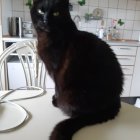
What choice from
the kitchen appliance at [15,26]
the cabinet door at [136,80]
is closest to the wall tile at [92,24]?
the cabinet door at [136,80]

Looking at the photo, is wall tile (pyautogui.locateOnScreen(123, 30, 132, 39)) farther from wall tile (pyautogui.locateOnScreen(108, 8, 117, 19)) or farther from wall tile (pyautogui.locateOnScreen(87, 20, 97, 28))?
wall tile (pyautogui.locateOnScreen(87, 20, 97, 28))

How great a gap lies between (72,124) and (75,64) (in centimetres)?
20

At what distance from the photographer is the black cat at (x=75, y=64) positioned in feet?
2.09

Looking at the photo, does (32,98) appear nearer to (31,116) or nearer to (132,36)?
(31,116)

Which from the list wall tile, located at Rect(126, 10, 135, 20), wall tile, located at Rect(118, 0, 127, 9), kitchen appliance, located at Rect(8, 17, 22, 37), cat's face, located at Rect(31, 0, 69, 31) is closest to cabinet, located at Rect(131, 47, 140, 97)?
wall tile, located at Rect(126, 10, 135, 20)

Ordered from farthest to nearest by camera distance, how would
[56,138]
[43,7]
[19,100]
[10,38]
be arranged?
1. [10,38]
2. [19,100]
3. [43,7]
4. [56,138]

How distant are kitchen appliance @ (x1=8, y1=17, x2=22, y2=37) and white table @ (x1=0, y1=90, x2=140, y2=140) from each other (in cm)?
162

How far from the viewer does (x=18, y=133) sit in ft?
1.86

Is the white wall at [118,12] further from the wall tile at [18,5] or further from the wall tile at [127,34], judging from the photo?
the wall tile at [18,5]

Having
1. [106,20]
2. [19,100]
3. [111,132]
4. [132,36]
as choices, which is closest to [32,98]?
[19,100]

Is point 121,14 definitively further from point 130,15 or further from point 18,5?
point 18,5

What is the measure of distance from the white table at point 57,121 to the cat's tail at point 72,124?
2cm

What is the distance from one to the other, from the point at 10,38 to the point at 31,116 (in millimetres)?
1537

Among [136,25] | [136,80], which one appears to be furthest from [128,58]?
[136,25]
